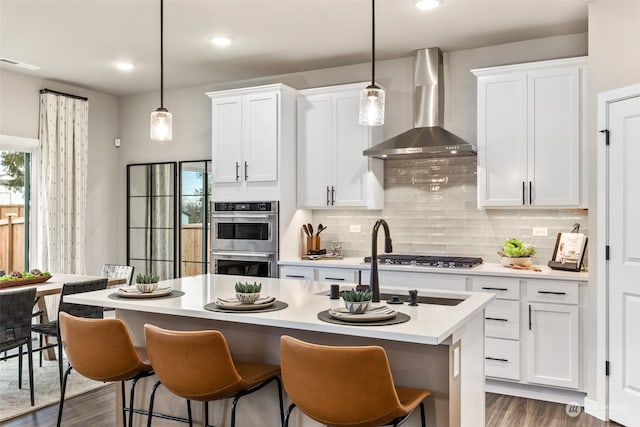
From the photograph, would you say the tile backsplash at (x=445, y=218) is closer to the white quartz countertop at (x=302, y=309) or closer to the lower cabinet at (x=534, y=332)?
the lower cabinet at (x=534, y=332)

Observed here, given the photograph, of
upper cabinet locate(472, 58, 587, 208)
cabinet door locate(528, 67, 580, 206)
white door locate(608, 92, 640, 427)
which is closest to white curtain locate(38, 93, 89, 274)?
upper cabinet locate(472, 58, 587, 208)

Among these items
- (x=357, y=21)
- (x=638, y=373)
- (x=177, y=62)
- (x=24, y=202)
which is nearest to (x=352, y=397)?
(x=638, y=373)

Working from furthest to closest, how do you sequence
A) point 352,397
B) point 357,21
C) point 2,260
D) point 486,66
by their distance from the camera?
point 2,260
point 486,66
point 357,21
point 352,397

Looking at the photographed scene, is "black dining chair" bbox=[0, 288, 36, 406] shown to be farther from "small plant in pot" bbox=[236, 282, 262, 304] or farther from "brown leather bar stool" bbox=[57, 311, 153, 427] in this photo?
"small plant in pot" bbox=[236, 282, 262, 304]

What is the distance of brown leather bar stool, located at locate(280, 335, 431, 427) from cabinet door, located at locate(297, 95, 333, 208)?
315 cm

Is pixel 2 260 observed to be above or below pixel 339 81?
below

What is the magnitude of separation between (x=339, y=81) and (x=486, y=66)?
4.76 ft

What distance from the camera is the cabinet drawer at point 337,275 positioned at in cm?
466

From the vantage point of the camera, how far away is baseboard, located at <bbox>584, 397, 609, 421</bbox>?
3623 mm

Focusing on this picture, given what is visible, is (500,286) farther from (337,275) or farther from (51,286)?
(51,286)

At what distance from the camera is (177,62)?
5254 millimetres

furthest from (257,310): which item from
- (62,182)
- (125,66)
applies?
(62,182)

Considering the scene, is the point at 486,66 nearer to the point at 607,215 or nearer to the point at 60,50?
the point at 607,215

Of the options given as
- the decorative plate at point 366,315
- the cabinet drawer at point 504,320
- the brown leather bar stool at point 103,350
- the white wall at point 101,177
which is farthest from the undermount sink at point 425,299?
the white wall at point 101,177
